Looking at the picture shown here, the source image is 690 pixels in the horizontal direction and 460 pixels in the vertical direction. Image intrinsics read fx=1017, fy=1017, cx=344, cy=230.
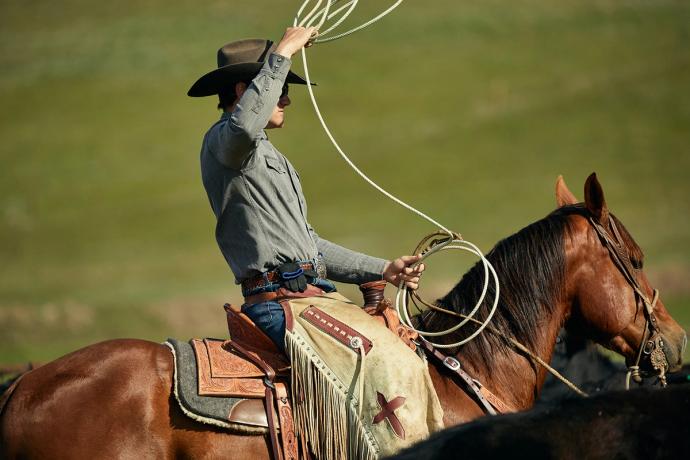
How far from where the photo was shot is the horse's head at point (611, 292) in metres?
5.90

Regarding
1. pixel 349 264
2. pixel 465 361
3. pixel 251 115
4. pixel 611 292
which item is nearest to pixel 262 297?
pixel 349 264

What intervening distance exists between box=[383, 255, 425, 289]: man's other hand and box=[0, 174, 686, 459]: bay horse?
0.75 ft

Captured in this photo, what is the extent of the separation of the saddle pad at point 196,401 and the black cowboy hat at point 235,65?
160cm

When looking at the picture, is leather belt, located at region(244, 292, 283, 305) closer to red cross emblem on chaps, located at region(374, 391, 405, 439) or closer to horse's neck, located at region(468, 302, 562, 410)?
red cross emblem on chaps, located at region(374, 391, 405, 439)

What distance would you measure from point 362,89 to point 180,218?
11203mm

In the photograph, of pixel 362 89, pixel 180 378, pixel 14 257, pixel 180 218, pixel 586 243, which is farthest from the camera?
pixel 362 89

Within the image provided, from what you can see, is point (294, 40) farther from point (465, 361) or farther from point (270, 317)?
point (465, 361)

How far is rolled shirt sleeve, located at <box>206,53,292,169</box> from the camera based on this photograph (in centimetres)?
522

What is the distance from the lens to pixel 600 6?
4956 cm

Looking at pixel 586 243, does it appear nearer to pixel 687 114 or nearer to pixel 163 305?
pixel 163 305

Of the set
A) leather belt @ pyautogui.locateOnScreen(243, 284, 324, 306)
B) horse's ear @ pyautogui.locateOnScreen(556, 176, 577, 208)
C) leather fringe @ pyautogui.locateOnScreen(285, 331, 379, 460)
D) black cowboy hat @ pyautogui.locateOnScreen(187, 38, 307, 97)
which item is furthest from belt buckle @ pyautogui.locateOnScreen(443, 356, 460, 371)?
black cowboy hat @ pyautogui.locateOnScreen(187, 38, 307, 97)

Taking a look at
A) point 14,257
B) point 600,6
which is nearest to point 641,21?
point 600,6

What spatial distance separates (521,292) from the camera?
5.91 metres

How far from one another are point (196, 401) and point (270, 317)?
2.11ft
